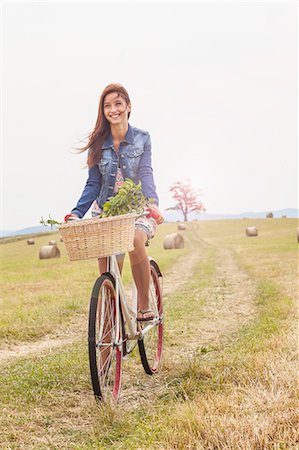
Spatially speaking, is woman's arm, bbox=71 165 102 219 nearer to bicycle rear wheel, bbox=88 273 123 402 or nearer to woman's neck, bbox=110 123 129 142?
woman's neck, bbox=110 123 129 142

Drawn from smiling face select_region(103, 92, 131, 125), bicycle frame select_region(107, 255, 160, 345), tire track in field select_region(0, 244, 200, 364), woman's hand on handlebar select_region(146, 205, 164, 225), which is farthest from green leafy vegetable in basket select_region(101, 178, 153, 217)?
tire track in field select_region(0, 244, 200, 364)

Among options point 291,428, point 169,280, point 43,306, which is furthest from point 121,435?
point 169,280

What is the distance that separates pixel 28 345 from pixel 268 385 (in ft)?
13.6

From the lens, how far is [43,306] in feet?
33.8

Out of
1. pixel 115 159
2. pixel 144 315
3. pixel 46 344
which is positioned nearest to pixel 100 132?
pixel 115 159

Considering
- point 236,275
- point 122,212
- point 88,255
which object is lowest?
point 236,275

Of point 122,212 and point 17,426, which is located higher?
point 122,212

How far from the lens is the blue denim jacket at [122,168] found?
5.11 metres

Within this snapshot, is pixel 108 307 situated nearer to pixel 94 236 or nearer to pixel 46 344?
pixel 94 236

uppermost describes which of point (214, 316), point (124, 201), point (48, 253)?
point (124, 201)

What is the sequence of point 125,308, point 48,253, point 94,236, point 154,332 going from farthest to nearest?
point 48,253 < point 154,332 < point 125,308 < point 94,236

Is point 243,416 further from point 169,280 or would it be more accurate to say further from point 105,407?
point 169,280

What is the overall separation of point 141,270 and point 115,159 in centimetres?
113

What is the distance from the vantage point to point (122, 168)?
5129 mm
